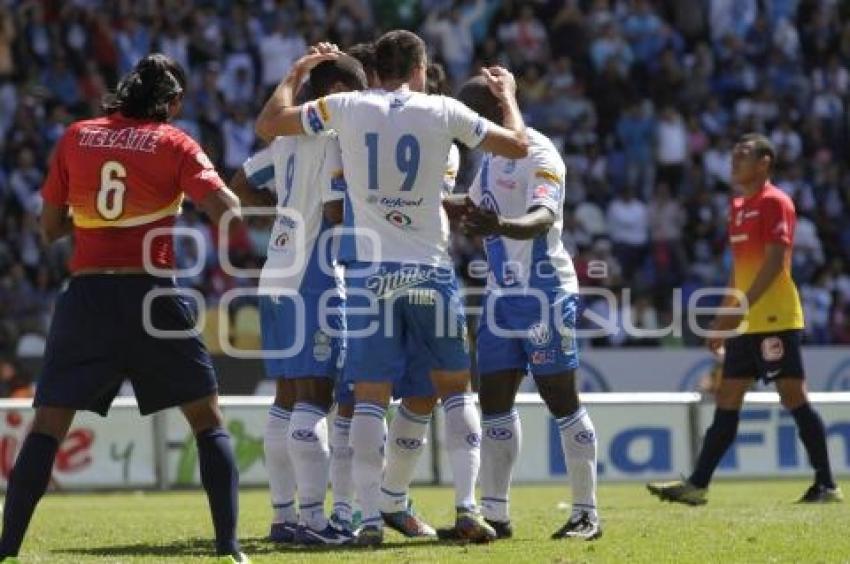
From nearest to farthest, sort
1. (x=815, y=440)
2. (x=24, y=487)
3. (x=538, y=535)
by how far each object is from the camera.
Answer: (x=24, y=487)
(x=538, y=535)
(x=815, y=440)

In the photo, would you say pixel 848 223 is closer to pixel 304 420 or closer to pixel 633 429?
pixel 633 429

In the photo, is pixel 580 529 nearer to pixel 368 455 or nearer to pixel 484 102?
pixel 368 455

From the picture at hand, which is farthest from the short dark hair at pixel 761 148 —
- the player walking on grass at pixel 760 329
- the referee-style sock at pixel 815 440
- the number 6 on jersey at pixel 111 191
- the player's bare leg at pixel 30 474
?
the player's bare leg at pixel 30 474

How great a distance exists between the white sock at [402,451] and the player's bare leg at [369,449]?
0.46m

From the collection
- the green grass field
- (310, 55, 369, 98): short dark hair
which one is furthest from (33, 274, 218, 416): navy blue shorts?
(310, 55, 369, 98): short dark hair

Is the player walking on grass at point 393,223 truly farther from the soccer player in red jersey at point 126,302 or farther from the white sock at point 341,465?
the soccer player in red jersey at point 126,302

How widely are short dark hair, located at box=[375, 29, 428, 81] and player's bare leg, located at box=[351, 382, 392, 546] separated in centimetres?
163

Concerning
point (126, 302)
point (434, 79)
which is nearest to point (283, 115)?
point (434, 79)

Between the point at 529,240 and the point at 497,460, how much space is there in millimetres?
1241

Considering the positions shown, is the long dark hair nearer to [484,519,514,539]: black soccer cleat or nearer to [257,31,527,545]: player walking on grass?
[257,31,527,545]: player walking on grass

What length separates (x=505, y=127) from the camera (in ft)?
33.0

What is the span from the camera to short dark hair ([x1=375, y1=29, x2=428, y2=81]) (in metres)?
9.88

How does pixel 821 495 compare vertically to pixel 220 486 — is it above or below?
below

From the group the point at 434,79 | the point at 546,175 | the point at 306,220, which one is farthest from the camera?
the point at 434,79
